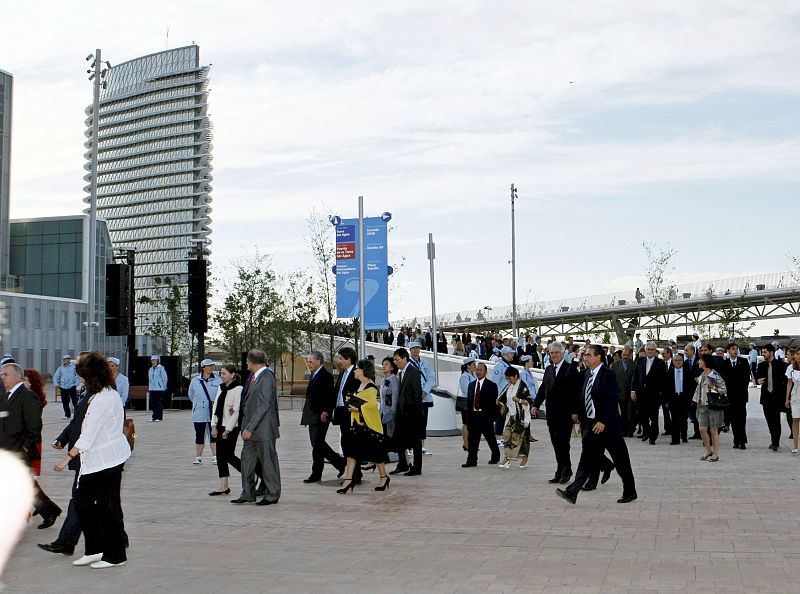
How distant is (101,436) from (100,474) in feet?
0.95

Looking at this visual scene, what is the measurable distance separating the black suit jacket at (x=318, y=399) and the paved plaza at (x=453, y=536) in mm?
905

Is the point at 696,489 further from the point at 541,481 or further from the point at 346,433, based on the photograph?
the point at 346,433

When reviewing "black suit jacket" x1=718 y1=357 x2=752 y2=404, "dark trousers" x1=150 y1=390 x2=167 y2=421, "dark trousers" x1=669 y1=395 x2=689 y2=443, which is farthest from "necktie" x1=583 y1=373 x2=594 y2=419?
"dark trousers" x1=150 y1=390 x2=167 y2=421

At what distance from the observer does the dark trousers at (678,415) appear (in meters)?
19.1

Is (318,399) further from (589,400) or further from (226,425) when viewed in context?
(589,400)

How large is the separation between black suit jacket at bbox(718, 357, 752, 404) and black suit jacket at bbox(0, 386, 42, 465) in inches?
481

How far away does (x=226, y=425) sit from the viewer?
12.2m

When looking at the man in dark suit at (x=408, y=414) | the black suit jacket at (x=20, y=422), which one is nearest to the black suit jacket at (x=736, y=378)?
the man in dark suit at (x=408, y=414)

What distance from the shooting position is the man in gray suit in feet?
37.8

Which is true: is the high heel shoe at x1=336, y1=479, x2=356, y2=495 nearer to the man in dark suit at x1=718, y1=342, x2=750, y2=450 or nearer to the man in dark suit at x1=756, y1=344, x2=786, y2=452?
the man in dark suit at x1=756, y1=344, x2=786, y2=452

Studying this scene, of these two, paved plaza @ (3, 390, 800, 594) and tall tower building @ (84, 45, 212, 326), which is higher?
tall tower building @ (84, 45, 212, 326)

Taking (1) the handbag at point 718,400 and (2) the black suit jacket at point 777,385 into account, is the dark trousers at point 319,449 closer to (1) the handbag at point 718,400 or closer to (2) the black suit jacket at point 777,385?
(1) the handbag at point 718,400

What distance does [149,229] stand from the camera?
190m

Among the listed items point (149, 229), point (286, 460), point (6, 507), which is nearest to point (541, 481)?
point (286, 460)
